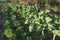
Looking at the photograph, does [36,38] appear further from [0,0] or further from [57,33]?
[0,0]

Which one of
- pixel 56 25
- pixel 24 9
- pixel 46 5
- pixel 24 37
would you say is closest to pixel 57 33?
pixel 56 25

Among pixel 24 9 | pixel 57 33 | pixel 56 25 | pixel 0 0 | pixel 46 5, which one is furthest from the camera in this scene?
pixel 0 0

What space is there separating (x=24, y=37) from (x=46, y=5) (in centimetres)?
927

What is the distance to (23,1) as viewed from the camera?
1602 cm

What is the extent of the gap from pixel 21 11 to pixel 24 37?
3.53 m

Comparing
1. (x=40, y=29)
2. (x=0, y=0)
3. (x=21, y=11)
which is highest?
(x=40, y=29)

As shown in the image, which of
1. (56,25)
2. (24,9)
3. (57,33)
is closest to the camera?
(57,33)

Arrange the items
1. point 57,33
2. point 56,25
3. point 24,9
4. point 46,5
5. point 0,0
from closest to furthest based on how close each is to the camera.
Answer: point 57,33
point 56,25
point 24,9
point 46,5
point 0,0

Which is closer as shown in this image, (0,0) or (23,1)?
(23,1)

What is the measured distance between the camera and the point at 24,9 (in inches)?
403

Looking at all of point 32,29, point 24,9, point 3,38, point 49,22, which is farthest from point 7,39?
point 24,9

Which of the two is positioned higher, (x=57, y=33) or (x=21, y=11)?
(x=57, y=33)

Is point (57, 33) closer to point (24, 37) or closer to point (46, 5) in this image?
point (24, 37)

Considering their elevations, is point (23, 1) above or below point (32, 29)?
below
